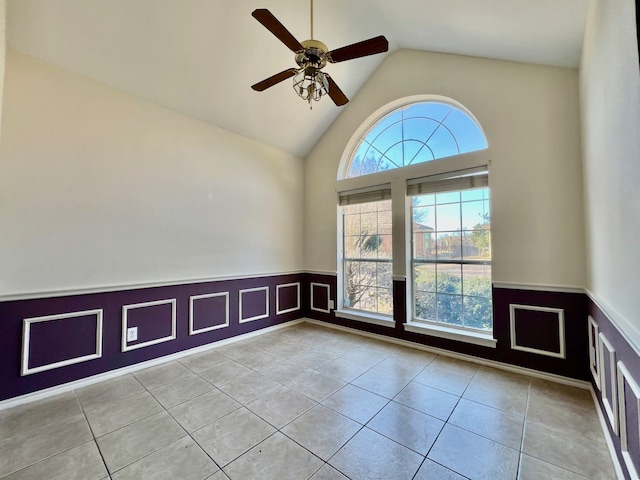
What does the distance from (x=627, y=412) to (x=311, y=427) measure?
1.74 meters

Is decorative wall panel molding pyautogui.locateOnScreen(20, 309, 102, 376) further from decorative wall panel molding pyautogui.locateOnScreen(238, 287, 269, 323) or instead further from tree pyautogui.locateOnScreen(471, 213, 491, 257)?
tree pyautogui.locateOnScreen(471, 213, 491, 257)

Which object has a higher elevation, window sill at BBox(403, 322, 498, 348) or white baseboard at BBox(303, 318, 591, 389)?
window sill at BBox(403, 322, 498, 348)

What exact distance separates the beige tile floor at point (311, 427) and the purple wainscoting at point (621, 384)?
7.3 inches

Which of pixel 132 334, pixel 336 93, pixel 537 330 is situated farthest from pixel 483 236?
pixel 132 334

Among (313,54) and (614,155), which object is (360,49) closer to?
(313,54)

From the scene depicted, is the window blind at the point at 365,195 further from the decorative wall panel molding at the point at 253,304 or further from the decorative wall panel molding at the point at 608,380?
the decorative wall panel molding at the point at 608,380

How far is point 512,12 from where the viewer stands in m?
2.01

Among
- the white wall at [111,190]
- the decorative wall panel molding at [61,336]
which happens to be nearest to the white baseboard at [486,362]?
the white wall at [111,190]

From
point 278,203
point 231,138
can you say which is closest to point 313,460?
point 278,203

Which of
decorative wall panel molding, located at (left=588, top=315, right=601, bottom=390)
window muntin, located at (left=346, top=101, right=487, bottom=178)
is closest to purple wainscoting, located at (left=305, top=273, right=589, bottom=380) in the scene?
decorative wall panel molding, located at (left=588, top=315, right=601, bottom=390)

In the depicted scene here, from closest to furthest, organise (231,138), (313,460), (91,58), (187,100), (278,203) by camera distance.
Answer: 1. (313,460)
2. (91,58)
3. (187,100)
4. (231,138)
5. (278,203)

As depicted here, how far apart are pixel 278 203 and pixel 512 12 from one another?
128 inches

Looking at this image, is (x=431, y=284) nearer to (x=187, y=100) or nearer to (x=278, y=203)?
(x=278, y=203)

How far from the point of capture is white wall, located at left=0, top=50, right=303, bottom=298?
220cm
